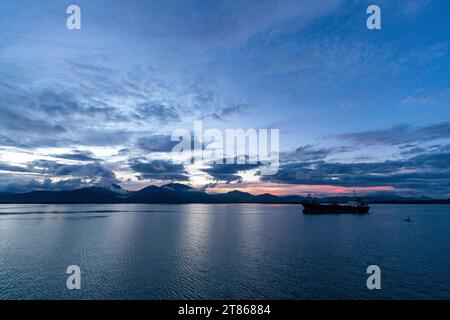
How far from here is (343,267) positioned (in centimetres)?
4622
